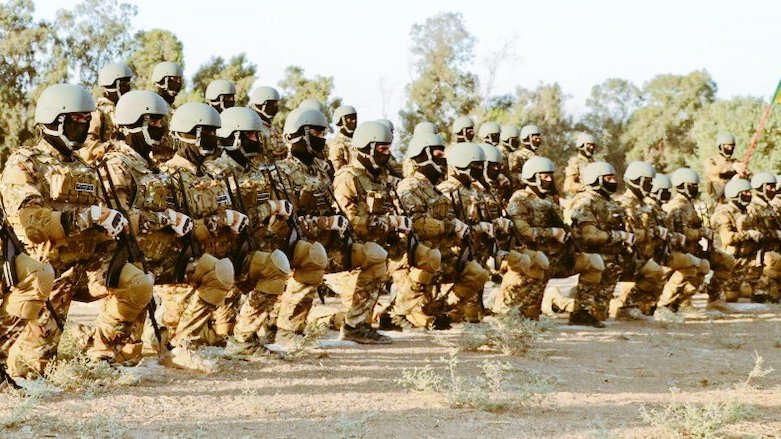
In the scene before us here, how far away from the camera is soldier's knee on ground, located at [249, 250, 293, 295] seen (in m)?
7.72

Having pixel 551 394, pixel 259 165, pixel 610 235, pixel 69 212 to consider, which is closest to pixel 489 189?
pixel 610 235

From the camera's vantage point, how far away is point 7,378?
595cm

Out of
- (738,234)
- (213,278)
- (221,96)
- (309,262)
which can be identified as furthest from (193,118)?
(738,234)

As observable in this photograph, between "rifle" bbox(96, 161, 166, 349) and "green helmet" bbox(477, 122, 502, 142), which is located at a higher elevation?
"green helmet" bbox(477, 122, 502, 142)

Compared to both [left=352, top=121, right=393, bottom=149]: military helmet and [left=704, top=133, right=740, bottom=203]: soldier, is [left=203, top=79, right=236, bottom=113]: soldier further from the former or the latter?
[left=704, top=133, right=740, bottom=203]: soldier

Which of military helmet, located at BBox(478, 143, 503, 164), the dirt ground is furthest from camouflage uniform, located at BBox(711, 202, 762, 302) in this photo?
military helmet, located at BBox(478, 143, 503, 164)

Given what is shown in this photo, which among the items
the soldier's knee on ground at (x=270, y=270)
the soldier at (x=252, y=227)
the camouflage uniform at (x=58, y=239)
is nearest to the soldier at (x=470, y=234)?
the soldier at (x=252, y=227)

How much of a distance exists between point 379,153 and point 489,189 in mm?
2289

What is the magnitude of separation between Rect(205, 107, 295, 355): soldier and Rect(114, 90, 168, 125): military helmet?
Result: 0.76 m

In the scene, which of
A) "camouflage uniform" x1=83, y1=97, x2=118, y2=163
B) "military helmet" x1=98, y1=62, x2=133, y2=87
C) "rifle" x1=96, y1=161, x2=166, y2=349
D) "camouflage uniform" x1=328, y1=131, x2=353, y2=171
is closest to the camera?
"rifle" x1=96, y1=161, x2=166, y2=349

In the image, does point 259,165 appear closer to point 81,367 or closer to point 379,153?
point 379,153

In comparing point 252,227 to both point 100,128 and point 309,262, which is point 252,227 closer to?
point 309,262

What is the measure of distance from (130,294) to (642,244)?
7905 mm

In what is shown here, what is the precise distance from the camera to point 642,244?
1251 cm
